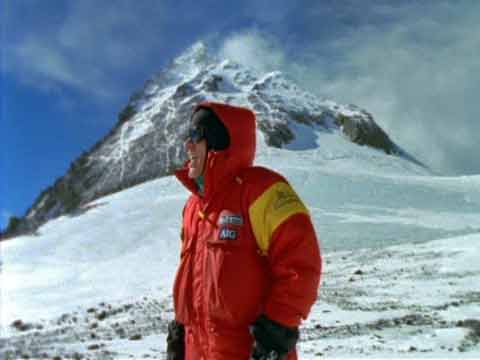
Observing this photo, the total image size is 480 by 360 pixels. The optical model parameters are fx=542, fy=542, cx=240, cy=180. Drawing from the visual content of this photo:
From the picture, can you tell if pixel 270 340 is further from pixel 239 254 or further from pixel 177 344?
pixel 177 344

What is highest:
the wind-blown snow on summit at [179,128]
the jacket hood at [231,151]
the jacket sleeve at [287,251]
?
the wind-blown snow on summit at [179,128]

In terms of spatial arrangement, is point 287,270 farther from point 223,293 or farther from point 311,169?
point 311,169

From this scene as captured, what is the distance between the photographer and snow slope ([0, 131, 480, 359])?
1065 centimetres

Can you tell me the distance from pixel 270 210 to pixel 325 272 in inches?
761

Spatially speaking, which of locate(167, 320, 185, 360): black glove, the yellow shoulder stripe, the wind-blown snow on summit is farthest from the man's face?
the wind-blown snow on summit

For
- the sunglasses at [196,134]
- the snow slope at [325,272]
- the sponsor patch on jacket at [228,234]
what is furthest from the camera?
the snow slope at [325,272]

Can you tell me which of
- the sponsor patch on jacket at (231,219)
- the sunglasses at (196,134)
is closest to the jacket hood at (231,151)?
the sunglasses at (196,134)

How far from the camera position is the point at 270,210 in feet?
9.43

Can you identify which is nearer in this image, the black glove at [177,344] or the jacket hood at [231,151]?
the jacket hood at [231,151]

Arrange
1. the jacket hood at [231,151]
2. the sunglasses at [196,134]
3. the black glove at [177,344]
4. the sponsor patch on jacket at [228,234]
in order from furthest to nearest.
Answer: the black glove at [177,344] < the sunglasses at [196,134] < the jacket hood at [231,151] < the sponsor patch on jacket at [228,234]

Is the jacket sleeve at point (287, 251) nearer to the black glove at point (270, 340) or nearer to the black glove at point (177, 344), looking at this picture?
the black glove at point (270, 340)

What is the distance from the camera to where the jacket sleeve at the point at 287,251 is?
2787mm

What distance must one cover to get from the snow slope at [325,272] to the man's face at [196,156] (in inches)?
241

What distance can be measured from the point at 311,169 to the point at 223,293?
4508cm
